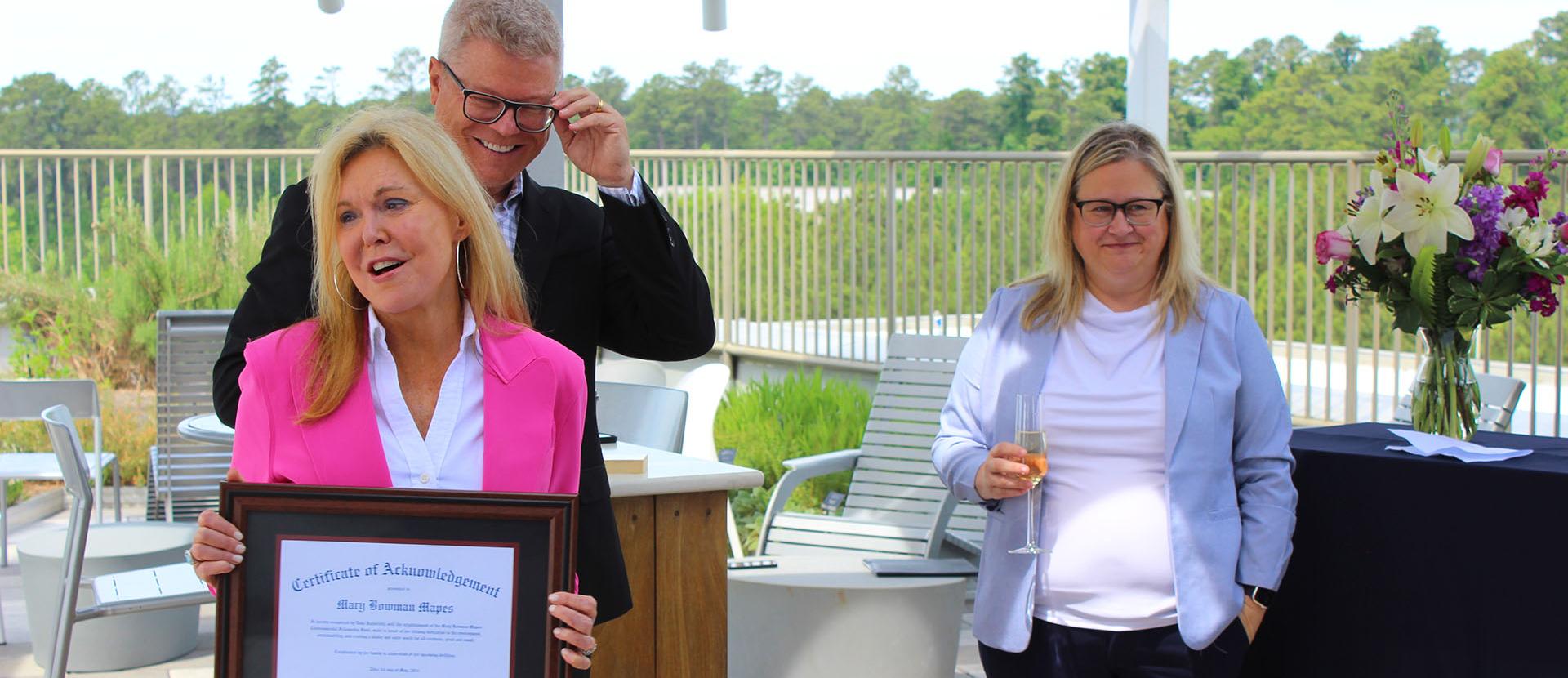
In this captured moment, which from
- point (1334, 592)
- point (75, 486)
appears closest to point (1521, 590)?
point (1334, 592)

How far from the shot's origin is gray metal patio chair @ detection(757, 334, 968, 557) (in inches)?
189

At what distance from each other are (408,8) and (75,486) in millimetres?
10103

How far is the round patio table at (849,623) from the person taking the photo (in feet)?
11.9

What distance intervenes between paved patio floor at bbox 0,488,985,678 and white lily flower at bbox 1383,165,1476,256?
5.78 ft

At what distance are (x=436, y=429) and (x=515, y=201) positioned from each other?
0.54 metres

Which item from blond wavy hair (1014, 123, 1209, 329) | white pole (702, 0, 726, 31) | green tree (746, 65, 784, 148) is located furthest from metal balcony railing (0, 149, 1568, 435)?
green tree (746, 65, 784, 148)

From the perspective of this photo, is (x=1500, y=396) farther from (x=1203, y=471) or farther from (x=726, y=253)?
(x=726, y=253)

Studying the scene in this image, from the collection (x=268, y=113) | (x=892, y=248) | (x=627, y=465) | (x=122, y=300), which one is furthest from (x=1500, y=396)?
(x=268, y=113)

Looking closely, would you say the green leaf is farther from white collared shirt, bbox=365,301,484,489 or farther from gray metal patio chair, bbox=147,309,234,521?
gray metal patio chair, bbox=147,309,234,521

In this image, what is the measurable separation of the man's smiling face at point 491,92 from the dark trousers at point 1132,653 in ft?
4.13

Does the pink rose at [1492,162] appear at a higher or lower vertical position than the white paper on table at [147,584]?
higher

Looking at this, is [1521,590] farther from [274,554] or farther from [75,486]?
[75,486]

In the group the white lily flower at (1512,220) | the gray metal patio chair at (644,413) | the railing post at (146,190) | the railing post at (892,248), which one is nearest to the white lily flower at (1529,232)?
the white lily flower at (1512,220)

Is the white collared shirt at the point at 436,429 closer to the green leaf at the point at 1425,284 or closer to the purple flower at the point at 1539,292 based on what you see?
the green leaf at the point at 1425,284
